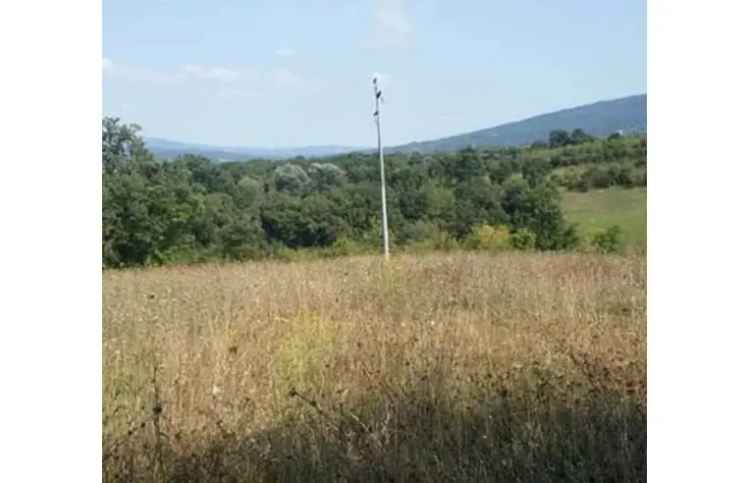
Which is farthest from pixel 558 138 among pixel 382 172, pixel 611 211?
pixel 382 172

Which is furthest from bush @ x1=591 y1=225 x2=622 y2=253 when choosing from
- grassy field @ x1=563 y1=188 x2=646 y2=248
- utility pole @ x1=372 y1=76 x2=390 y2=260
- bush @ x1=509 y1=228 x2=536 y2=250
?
utility pole @ x1=372 y1=76 x2=390 y2=260

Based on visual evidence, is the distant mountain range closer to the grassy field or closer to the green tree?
the green tree

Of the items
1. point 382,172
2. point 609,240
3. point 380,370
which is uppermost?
point 382,172

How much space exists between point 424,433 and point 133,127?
87 cm

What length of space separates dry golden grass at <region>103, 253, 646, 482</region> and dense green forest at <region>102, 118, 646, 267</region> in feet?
0.18

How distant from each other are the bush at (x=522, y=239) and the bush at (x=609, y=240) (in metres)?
0.13

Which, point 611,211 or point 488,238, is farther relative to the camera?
point 488,238

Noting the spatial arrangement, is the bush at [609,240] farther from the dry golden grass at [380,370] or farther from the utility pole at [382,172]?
the utility pole at [382,172]

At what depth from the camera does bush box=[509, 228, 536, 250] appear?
5.35 ft

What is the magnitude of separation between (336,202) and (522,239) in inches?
16.0

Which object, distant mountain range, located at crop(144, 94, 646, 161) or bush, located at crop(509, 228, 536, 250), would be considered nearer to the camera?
distant mountain range, located at crop(144, 94, 646, 161)

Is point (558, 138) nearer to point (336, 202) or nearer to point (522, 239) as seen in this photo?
point (522, 239)

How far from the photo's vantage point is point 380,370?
1.70 m

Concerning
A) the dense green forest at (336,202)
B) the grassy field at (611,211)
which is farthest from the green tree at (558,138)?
the grassy field at (611,211)
